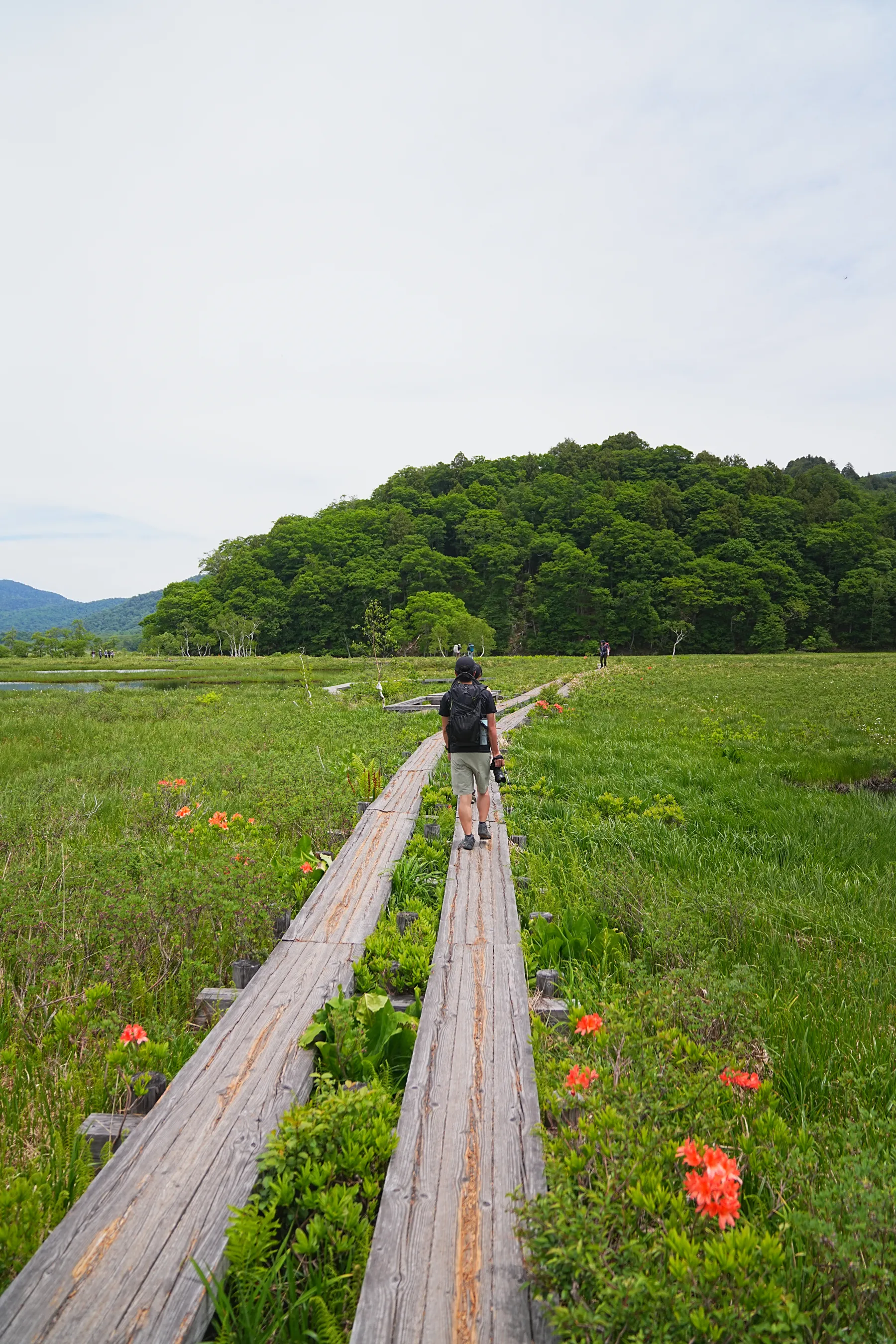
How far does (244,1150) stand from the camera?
2604 millimetres

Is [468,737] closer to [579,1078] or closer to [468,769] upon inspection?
[468,769]

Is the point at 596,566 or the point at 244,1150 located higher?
the point at 596,566

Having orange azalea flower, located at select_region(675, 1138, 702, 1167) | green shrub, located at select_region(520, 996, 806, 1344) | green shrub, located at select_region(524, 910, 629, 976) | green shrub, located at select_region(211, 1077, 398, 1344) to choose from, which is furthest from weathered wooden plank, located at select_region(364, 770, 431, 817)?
orange azalea flower, located at select_region(675, 1138, 702, 1167)

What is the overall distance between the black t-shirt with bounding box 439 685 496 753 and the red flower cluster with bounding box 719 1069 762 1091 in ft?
11.7

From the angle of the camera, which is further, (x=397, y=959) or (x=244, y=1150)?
(x=397, y=959)

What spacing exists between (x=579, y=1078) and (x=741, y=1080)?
77cm

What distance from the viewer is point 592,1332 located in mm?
1821

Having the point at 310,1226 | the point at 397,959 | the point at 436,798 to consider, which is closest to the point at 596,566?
the point at 436,798

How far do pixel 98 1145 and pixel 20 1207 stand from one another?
33 centimetres

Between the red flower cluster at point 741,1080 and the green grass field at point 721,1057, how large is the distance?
0.04 metres

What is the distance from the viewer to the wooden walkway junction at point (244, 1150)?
1.96 m

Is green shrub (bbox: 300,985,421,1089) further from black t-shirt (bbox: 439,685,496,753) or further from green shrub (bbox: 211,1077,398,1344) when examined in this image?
black t-shirt (bbox: 439,685,496,753)

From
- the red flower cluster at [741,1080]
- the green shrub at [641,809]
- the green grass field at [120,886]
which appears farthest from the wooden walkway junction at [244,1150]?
the green shrub at [641,809]

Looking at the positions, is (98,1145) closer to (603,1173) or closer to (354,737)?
(603,1173)
